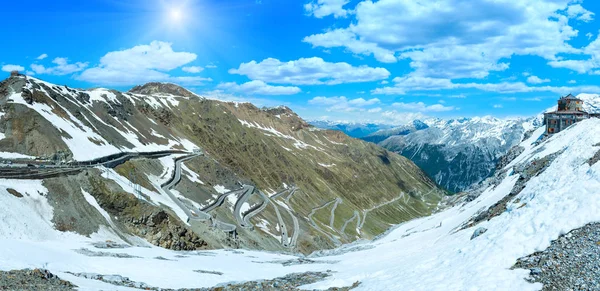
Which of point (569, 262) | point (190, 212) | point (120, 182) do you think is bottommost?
point (569, 262)

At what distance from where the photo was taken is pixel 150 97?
7731 inches

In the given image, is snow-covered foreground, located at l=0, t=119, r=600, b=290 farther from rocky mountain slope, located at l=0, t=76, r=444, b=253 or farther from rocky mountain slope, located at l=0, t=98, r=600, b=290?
rocky mountain slope, located at l=0, t=76, r=444, b=253

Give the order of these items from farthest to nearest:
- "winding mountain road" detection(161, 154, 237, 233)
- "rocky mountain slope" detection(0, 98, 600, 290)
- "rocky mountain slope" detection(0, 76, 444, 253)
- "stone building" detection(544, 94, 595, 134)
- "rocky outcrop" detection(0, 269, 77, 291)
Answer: "stone building" detection(544, 94, 595, 134)
"winding mountain road" detection(161, 154, 237, 233)
"rocky mountain slope" detection(0, 76, 444, 253)
"rocky outcrop" detection(0, 269, 77, 291)
"rocky mountain slope" detection(0, 98, 600, 290)

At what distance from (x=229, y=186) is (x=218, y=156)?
54132 mm

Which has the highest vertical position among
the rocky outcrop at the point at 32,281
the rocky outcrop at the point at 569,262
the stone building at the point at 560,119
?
the stone building at the point at 560,119

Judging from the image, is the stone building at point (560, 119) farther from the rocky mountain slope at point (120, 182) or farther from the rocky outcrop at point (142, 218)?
the rocky outcrop at point (142, 218)

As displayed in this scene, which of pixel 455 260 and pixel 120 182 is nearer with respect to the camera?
pixel 455 260

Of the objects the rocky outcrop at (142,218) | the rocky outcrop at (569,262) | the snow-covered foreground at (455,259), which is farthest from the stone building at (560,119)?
the rocky outcrop at (569,262)

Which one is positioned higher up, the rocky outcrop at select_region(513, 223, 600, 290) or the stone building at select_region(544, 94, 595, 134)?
the stone building at select_region(544, 94, 595, 134)

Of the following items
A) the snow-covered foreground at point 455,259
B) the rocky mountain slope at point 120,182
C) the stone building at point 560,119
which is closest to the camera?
the snow-covered foreground at point 455,259

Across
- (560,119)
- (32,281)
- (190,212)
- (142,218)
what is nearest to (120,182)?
(142,218)

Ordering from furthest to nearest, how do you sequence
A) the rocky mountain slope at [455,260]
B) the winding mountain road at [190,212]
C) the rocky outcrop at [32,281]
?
the winding mountain road at [190,212] → the rocky outcrop at [32,281] → the rocky mountain slope at [455,260]

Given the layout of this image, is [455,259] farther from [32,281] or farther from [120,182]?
[120,182]

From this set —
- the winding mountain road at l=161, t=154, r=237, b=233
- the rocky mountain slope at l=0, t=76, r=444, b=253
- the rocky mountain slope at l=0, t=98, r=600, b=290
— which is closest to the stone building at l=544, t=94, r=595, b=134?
the rocky mountain slope at l=0, t=76, r=444, b=253
